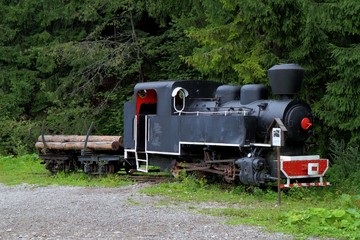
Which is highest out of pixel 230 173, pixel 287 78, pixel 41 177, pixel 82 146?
pixel 287 78

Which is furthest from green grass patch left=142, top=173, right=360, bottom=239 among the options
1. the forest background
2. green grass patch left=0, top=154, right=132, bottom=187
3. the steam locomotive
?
the forest background

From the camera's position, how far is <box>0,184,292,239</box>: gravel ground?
8359mm

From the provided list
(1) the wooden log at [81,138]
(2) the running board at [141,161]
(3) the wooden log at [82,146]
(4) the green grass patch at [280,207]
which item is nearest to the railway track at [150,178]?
(2) the running board at [141,161]

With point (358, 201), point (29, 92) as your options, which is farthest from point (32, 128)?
point (358, 201)

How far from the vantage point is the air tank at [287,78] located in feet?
41.0

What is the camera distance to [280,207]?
34.7 feet

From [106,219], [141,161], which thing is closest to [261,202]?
[106,219]

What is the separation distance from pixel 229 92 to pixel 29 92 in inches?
579

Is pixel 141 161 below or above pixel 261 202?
above

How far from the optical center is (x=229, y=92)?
1422 cm

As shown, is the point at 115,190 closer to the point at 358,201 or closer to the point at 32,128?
the point at 358,201

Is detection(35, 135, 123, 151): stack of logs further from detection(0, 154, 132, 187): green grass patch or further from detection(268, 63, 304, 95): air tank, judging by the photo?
detection(268, 63, 304, 95): air tank

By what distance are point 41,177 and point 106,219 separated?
8.35 m

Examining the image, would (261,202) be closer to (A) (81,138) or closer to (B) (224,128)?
(B) (224,128)
